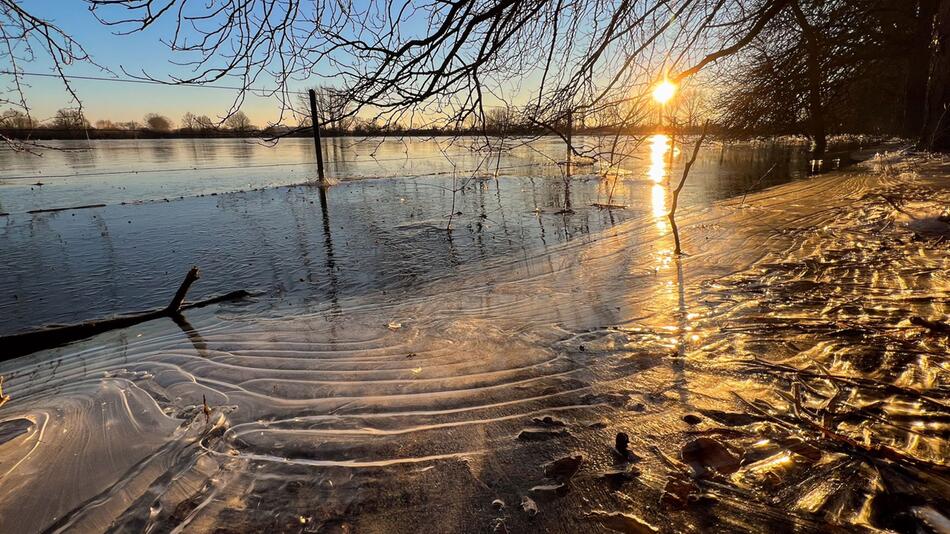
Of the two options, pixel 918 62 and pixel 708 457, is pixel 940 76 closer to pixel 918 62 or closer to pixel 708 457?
A: pixel 918 62

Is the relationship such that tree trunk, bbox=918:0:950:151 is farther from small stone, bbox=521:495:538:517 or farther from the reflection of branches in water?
the reflection of branches in water

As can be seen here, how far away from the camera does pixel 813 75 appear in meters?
14.1

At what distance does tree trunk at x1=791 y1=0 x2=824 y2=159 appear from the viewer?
1059 cm

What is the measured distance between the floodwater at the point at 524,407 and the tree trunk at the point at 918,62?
11436mm

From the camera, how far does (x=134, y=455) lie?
2646 mm

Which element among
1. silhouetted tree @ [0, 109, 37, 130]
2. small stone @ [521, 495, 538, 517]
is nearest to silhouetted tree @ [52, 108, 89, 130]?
silhouetted tree @ [0, 109, 37, 130]

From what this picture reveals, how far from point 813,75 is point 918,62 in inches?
115

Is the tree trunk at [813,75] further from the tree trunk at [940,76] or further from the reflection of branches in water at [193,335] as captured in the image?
the reflection of branches in water at [193,335]

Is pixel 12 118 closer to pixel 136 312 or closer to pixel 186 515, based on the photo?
pixel 136 312

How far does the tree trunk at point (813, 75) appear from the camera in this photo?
10.6m

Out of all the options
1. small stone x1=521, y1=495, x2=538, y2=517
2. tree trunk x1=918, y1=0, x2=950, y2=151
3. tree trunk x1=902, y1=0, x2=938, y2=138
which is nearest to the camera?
small stone x1=521, y1=495, x2=538, y2=517

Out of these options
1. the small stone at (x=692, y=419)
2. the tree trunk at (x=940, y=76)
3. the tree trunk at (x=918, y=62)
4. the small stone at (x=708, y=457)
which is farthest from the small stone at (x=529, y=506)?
the tree trunk at (x=918, y=62)

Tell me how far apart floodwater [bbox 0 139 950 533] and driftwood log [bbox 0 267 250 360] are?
0.23m

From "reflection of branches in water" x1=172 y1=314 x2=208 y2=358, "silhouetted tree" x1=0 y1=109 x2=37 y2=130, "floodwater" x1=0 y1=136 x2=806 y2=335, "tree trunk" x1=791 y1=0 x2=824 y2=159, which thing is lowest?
"reflection of branches in water" x1=172 y1=314 x2=208 y2=358
